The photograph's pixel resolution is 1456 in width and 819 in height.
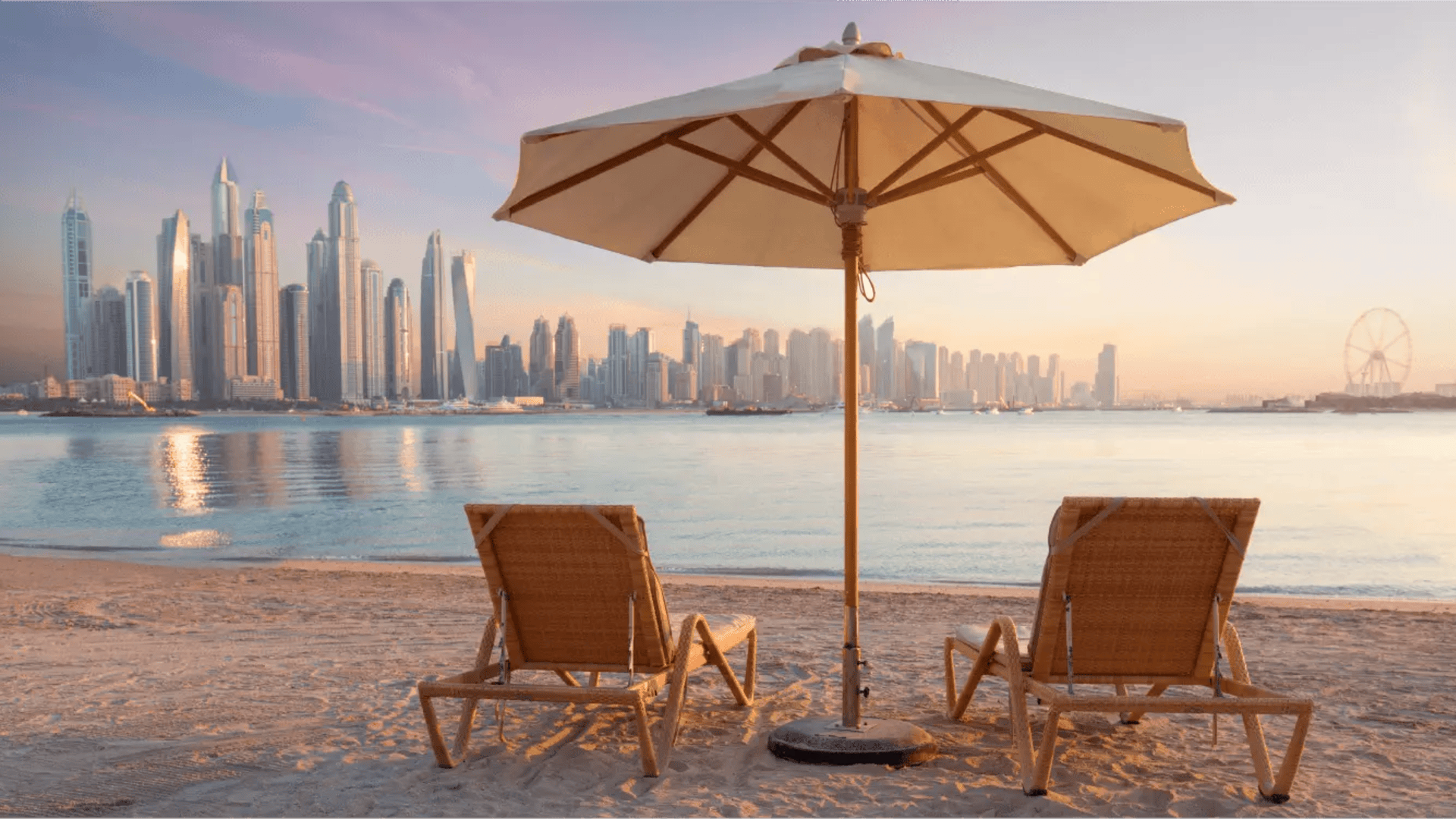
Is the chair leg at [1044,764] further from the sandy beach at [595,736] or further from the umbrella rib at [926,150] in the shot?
the umbrella rib at [926,150]

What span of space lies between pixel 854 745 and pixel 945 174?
6.72ft

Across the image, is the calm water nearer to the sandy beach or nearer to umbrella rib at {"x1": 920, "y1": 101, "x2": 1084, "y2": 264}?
the sandy beach

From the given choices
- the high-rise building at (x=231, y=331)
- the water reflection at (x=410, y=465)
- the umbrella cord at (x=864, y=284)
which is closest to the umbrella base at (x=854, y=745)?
the umbrella cord at (x=864, y=284)

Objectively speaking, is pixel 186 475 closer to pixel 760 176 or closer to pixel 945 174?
pixel 760 176

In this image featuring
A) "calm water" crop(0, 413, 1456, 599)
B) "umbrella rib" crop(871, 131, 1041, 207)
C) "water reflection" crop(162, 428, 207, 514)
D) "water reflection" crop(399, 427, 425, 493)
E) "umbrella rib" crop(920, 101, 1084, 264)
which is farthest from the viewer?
"water reflection" crop(399, 427, 425, 493)

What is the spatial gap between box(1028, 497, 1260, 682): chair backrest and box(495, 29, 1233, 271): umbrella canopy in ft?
3.49

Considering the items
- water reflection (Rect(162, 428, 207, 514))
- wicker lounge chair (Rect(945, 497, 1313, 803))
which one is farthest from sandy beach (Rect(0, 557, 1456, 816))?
water reflection (Rect(162, 428, 207, 514))

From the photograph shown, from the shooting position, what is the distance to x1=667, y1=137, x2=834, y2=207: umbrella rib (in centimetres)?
363

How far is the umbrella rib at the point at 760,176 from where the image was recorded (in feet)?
11.9

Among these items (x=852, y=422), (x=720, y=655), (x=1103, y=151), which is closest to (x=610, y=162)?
(x=852, y=422)

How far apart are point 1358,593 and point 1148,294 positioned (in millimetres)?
53638

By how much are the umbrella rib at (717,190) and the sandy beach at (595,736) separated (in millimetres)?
2102

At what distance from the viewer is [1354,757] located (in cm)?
373

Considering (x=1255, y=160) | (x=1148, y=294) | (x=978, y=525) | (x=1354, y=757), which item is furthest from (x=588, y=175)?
(x=1148, y=294)
